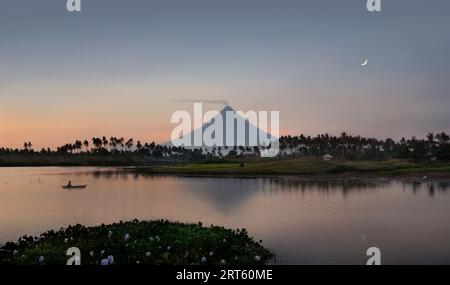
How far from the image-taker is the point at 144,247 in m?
19.2

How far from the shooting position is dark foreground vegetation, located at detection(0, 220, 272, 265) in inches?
700

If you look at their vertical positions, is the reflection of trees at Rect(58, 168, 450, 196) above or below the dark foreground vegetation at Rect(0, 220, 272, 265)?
below

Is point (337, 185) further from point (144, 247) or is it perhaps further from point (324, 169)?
point (144, 247)

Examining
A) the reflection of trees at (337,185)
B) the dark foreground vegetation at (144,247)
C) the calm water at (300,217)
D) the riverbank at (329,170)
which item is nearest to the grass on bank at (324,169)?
the riverbank at (329,170)

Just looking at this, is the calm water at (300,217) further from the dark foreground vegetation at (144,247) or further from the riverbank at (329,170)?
the riverbank at (329,170)

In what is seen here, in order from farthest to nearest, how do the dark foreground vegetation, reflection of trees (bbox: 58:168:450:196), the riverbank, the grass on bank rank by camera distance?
the grass on bank → the riverbank → reflection of trees (bbox: 58:168:450:196) → the dark foreground vegetation

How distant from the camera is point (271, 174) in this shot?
118875mm

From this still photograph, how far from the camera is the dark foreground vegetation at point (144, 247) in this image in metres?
17.8

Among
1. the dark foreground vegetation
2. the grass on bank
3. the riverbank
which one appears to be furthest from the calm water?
the grass on bank

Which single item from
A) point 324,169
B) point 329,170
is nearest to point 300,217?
point 329,170

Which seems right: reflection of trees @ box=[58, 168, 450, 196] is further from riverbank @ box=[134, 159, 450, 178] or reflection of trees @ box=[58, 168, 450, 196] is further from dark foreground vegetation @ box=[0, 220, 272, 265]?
dark foreground vegetation @ box=[0, 220, 272, 265]

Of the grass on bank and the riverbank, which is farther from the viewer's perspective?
the grass on bank
